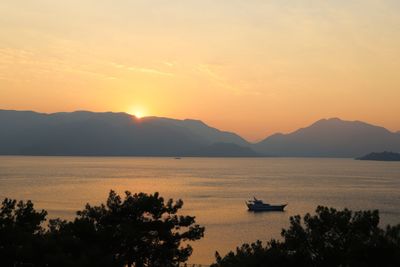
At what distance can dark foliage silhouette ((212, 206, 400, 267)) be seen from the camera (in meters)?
18.1

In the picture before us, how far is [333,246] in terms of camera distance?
777 inches

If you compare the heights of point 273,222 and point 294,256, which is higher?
point 294,256

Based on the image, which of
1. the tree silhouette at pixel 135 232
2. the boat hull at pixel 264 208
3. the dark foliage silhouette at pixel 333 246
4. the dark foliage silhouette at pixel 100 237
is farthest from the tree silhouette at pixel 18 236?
the boat hull at pixel 264 208

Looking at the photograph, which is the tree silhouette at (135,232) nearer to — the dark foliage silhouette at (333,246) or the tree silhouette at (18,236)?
the tree silhouette at (18,236)

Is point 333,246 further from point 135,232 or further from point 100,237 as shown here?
point 100,237

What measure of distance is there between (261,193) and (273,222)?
48764mm

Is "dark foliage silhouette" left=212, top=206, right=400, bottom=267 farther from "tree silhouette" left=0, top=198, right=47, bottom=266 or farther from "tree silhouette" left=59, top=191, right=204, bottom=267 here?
"tree silhouette" left=0, top=198, right=47, bottom=266

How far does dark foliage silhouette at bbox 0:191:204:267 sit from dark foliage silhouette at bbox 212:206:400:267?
552 cm

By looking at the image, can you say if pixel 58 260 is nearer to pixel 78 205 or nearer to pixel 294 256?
pixel 294 256

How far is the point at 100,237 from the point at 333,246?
1146cm

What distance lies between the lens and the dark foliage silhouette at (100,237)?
20391mm

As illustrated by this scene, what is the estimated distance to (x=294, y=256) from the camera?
19.4 m

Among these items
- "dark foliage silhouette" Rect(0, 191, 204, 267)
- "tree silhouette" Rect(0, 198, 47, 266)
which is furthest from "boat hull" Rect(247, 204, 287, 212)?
"tree silhouette" Rect(0, 198, 47, 266)

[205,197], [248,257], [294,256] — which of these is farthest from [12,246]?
[205,197]
